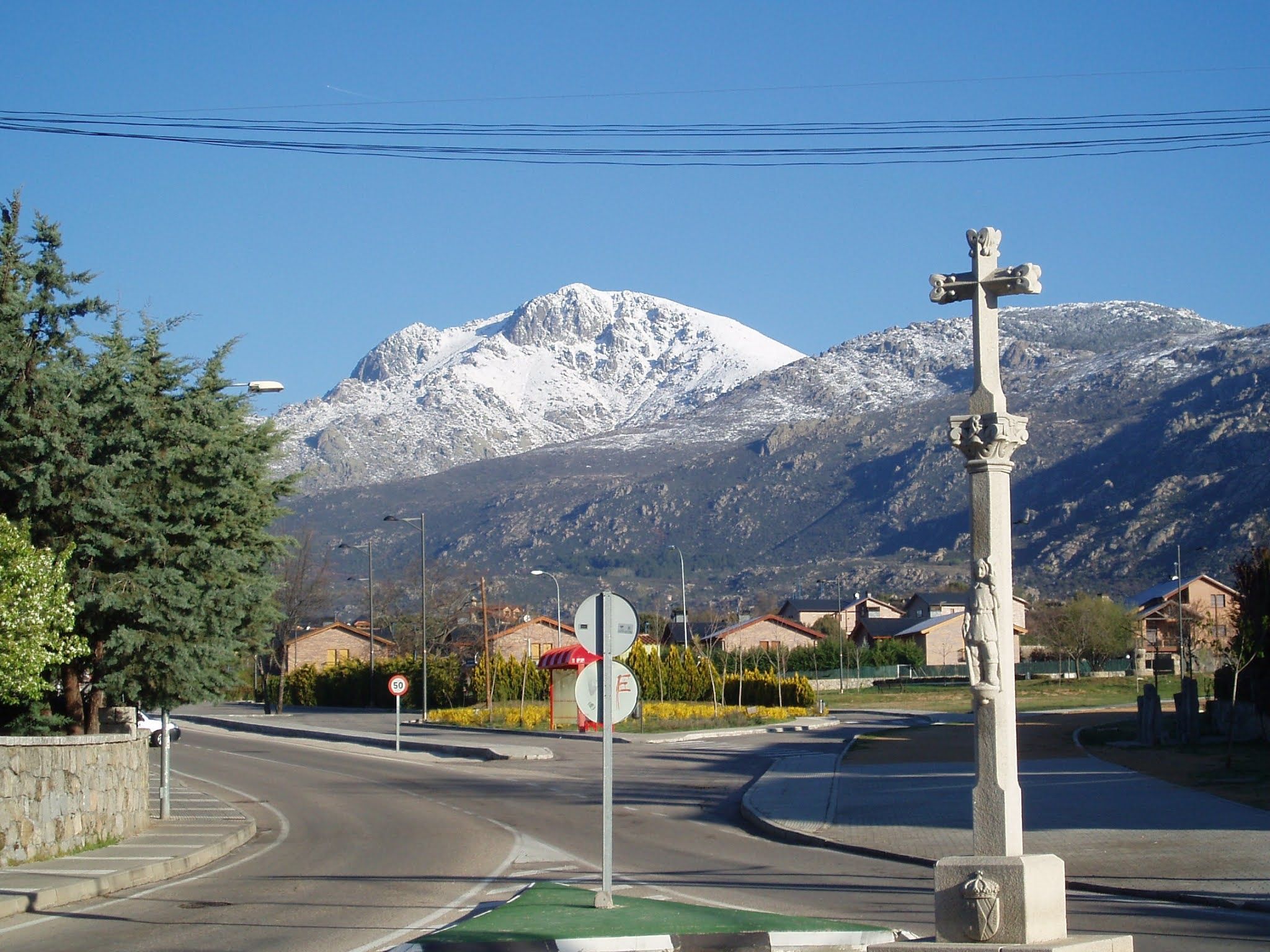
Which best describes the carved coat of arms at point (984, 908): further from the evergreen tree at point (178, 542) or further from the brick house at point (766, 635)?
the brick house at point (766, 635)

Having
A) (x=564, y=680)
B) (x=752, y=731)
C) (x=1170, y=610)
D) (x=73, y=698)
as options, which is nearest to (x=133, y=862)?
(x=73, y=698)

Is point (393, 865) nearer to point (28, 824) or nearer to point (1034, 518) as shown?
point (28, 824)

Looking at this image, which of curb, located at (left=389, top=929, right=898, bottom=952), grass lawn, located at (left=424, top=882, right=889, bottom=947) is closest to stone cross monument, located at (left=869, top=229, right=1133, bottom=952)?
curb, located at (left=389, top=929, right=898, bottom=952)

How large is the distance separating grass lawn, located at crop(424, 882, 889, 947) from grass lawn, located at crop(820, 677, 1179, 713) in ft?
153

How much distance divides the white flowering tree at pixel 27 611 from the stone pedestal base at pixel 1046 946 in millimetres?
11350

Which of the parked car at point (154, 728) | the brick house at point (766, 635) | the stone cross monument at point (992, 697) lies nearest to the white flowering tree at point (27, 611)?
the stone cross monument at point (992, 697)

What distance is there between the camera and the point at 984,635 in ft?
30.0

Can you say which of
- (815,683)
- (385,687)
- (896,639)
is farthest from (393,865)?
(896,639)

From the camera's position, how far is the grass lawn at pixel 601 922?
34.2ft

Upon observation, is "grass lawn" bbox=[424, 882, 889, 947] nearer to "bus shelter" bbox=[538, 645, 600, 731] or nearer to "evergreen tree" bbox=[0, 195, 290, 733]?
"evergreen tree" bbox=[0, 195, 290, 733]

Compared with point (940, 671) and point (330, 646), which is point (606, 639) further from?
point (940, 671)

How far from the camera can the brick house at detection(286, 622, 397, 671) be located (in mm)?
97000

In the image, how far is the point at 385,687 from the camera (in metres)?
73.4

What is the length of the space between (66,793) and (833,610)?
381 feet
